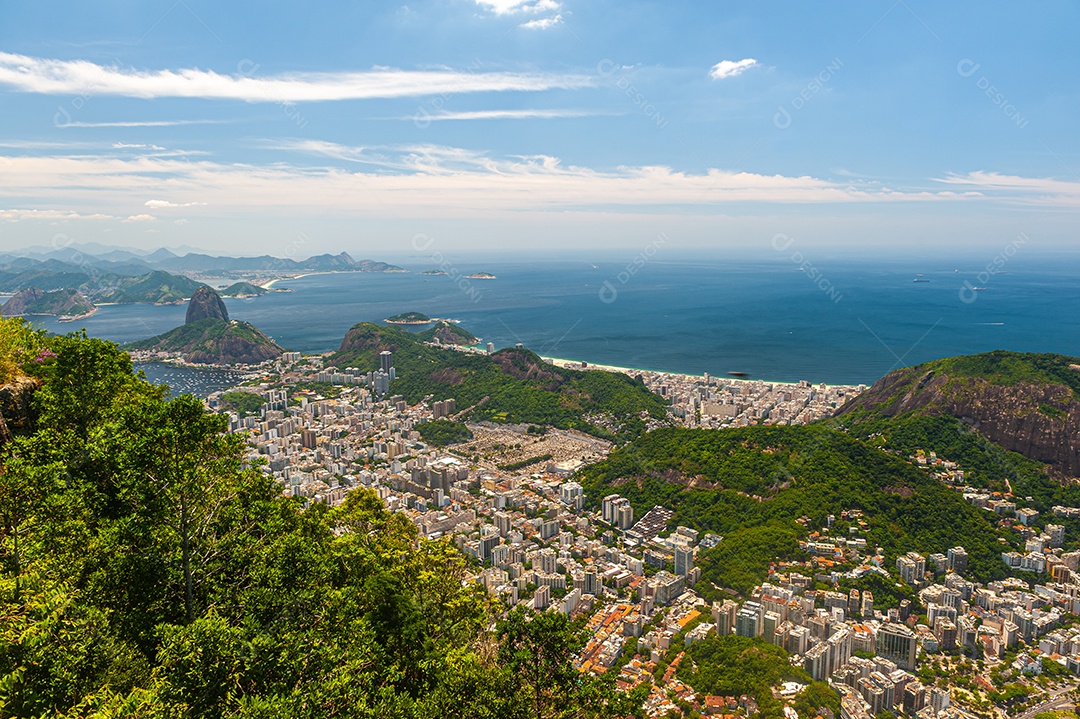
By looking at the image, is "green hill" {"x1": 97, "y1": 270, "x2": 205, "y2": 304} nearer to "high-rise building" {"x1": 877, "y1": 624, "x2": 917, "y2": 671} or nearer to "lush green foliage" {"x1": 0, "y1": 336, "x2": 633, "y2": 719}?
"lush green foliage" {"x1": 0, "y1": 336, "x2": 633, "y2": 719}

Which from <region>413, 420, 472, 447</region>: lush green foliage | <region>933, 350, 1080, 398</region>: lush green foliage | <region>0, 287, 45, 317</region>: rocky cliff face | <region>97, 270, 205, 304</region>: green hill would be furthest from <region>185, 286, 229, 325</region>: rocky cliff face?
<region>933, 350, 1080, 398</region>: lush green foliage

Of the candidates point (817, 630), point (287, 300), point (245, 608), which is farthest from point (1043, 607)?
point (287, 300)

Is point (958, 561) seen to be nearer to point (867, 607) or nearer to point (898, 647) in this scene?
point (867, 607)

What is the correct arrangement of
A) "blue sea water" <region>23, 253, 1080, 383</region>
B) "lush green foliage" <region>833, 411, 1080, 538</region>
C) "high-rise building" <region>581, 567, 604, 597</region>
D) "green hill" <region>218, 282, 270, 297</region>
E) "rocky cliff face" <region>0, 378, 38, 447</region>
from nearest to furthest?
"rocky cliff face" <region>0, 378, 38, 447</region>, "high-rise building" <region>581, 567, 604, 597</region>, "lush green foliage" <region>833, 411, 1080, 538</region>, "blue sea water" <region>23, 253, 1080, 383</region>, "green hill" <region>218, 282, 270, 297</region>

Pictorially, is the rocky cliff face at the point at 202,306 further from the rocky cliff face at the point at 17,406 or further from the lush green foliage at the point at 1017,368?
the lush green foliage at the point at 1017,368

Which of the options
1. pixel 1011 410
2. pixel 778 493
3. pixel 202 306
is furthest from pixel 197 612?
pixel 202 306

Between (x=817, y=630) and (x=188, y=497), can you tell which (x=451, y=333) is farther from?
(x=188, y=497)
